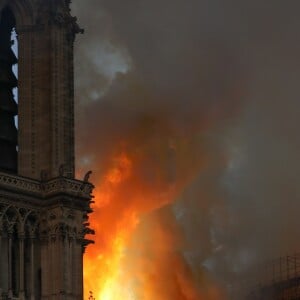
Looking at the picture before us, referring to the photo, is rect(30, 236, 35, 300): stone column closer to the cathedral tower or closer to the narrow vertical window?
the cathedral tower

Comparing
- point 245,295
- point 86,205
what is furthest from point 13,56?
point 245,295

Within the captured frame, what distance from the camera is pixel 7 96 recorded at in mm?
48312

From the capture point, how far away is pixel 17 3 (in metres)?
49.0

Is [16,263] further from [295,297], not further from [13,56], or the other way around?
[295,297]

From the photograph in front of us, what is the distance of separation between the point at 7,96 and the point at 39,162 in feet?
11.5

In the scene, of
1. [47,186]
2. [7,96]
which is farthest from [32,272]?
[7,96]

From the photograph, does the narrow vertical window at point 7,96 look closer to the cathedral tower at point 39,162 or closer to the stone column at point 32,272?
the cathedral tower at point 39,162

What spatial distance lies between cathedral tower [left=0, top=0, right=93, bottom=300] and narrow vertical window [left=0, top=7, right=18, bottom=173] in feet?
0.14

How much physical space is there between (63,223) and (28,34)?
30.3 ft

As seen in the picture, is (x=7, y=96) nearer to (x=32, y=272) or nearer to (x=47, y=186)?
(x=47, y=186)

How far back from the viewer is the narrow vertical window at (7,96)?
47469mm

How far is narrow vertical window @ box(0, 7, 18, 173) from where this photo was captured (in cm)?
4747

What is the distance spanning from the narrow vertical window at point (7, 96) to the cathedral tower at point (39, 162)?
0.04 meters

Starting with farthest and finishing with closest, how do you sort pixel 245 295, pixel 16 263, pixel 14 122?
pixel 245 295
pixel 14 122
pixel 16 263
